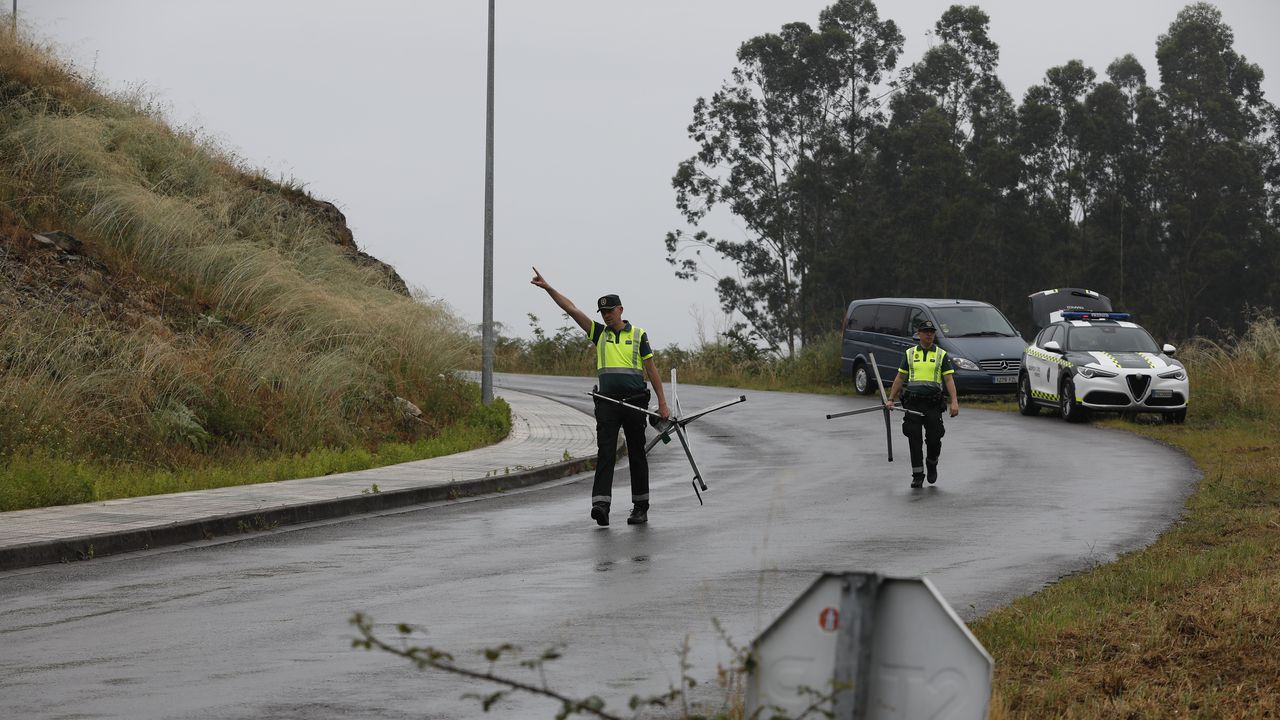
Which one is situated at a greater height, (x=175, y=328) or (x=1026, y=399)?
(x=175, y=328)

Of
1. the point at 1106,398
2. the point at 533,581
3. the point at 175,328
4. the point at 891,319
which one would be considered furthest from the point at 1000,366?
the point at 533,581

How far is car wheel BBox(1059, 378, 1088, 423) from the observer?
25.3m

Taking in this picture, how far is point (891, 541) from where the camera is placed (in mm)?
12109

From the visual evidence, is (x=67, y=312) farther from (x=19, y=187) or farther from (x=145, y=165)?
(x=145, y=165)

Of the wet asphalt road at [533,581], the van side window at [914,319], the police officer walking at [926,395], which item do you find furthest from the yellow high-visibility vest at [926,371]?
the van side window at [914,319]

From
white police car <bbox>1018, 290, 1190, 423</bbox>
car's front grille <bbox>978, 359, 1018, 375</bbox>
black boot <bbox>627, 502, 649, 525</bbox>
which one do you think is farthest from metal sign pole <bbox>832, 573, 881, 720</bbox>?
car's front grille <bbox>978, 359, 1018, 375</bbox>

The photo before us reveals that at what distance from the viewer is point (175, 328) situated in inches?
829

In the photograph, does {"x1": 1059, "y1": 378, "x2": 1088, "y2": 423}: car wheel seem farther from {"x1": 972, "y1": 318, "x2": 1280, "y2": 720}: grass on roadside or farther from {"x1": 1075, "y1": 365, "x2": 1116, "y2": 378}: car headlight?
{"x1": 972, "y1": 318, "x2": 1280, "y2": 720}: grass on roadside

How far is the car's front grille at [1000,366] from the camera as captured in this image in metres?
29.6

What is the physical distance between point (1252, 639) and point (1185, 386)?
61.5 feet

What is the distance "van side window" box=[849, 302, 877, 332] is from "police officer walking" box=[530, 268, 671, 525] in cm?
1974

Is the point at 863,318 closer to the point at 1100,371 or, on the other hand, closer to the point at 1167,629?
the point at 1100,371

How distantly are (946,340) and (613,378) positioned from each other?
57.6ft

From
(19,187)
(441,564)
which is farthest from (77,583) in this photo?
(19,187)
